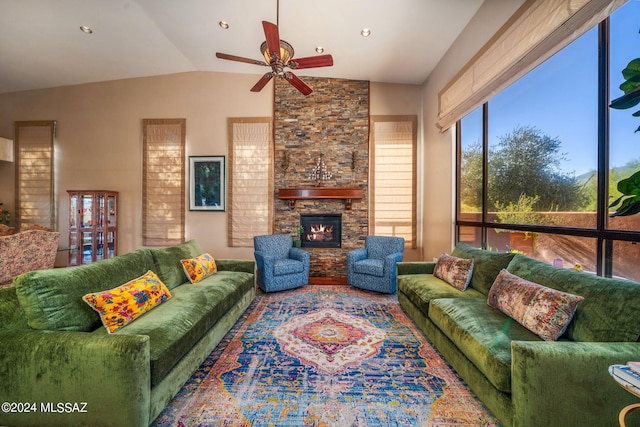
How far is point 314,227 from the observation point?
489 cm

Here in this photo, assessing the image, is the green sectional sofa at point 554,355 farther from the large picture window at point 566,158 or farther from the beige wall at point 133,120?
the beige wall at point 133,120

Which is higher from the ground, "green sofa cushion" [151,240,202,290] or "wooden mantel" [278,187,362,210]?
"wooden mantel" [278,187,362,210]

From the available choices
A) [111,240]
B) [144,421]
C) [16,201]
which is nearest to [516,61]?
[144,421]

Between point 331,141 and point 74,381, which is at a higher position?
point 331,141

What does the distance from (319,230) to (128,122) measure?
4.28 metres

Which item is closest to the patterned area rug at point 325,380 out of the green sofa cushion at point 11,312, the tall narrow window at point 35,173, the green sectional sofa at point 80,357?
the green sectional sofa at point 80,357

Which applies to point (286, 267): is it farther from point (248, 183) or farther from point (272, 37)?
point (272, 37)

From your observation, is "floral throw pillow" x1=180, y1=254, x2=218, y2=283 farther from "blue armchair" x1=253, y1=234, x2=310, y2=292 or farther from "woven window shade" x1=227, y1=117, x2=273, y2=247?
"woven window shade" x1=227, y1=117, x2=273, y2=247

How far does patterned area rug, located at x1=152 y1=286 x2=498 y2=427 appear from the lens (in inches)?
58.7

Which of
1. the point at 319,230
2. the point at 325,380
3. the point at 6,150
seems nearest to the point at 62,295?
the point at 325,380

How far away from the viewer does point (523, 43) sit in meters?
2.21

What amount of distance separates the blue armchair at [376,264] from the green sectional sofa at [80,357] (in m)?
2.47

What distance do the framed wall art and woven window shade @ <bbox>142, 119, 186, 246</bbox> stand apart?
226 mm

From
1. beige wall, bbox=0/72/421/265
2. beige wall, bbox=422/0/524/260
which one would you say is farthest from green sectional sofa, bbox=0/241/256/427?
beige wall, bbox=422/0/524/260
